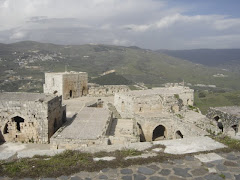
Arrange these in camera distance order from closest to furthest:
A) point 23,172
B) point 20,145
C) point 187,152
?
1. point 23,172
2. point 187,152
3. point 20,145

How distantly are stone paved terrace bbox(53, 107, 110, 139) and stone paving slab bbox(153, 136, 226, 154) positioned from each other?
5482 mm

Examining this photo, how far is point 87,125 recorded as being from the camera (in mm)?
13359

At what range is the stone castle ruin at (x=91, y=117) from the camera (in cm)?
1216

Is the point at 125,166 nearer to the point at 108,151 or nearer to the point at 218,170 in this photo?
the point at 108,151

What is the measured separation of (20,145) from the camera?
1231 centimetres

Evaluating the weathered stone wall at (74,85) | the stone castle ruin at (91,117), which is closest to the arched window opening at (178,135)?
the stone castle ruin at (91,117)

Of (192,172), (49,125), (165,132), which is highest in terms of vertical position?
(192,172)

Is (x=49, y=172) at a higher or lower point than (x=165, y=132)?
higher

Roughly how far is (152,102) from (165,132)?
2.67 metres

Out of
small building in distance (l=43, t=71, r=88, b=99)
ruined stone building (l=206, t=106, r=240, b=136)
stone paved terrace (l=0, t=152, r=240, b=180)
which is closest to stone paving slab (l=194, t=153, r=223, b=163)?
stone paved terrace (l=0, t=152, r=240, b=180)

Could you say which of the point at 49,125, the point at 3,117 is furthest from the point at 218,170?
the point at 3,117

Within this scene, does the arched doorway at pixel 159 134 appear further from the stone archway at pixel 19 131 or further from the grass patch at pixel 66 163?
the grass patch at pixel 66 163

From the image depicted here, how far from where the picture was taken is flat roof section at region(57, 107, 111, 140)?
11.5m

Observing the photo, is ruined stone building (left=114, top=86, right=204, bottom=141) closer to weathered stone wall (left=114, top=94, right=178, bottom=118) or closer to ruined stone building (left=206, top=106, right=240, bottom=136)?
weathered stone wall (left=114, top=94, right=178, bottom=118)
